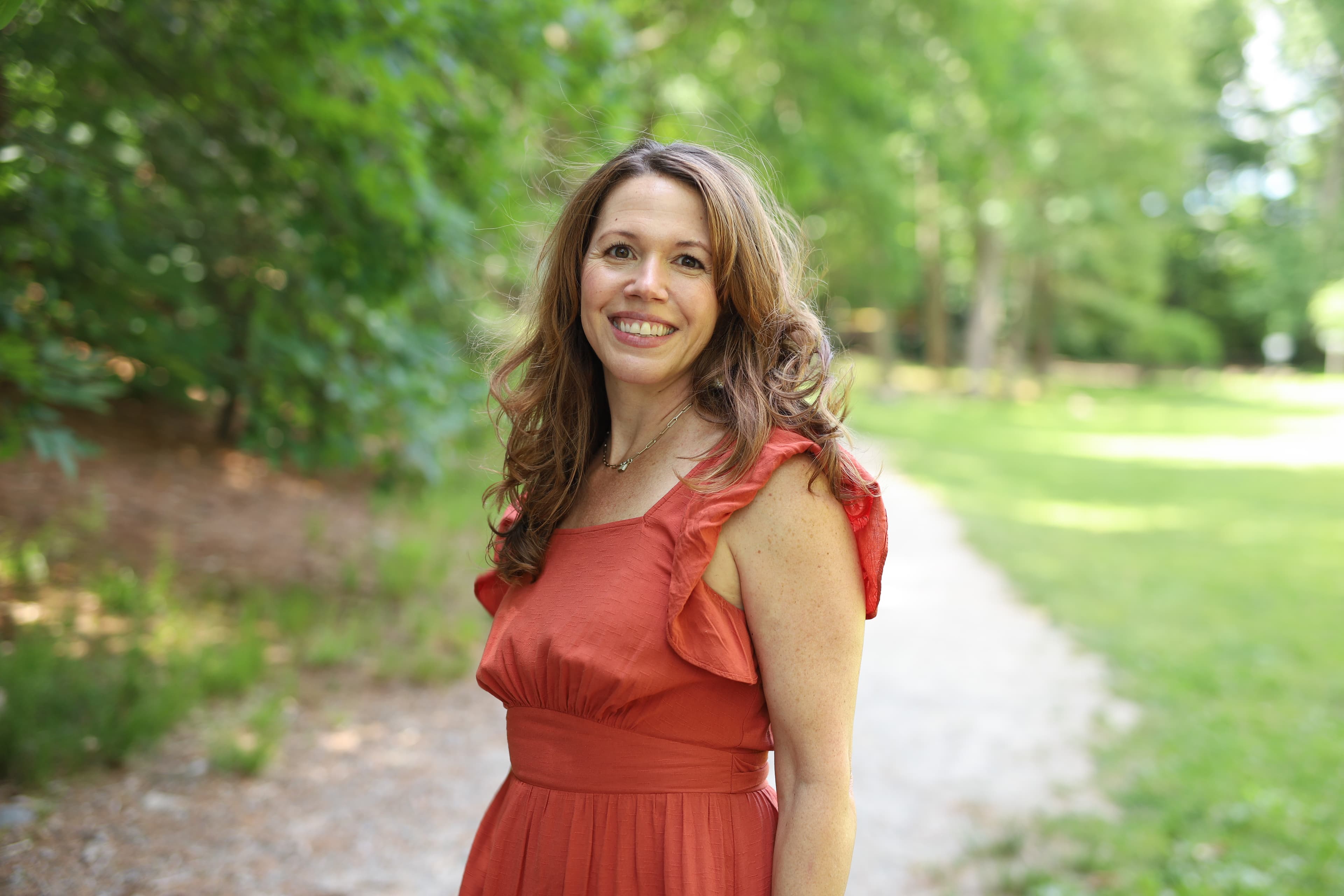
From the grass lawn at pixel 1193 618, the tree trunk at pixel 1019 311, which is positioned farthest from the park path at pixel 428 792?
the tree trunk at pixel 1019 311

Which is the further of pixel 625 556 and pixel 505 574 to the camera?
pixel 505 574

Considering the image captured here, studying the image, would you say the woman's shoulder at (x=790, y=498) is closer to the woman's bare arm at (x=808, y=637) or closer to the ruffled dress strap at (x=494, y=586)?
the woman's bare arm at (x=808, y=637)

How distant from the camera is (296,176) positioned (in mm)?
4859

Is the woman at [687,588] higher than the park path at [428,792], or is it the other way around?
the woman at [687,588]

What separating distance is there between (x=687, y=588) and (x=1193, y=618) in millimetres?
8150

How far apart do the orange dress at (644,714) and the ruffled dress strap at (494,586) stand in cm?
27

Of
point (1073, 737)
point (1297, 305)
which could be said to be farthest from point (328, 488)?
point (1297, 305)

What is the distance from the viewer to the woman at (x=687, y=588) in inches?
65.4

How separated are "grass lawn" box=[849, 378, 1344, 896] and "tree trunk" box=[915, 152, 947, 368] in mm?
11153

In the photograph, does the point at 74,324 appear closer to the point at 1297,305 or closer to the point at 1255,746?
the point at 1255,746

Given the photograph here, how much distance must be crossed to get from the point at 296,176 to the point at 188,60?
2.14 ft

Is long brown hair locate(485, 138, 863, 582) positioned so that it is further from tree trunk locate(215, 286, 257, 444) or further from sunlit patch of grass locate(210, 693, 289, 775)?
tree trunk locate(215, 286, 257, 444)

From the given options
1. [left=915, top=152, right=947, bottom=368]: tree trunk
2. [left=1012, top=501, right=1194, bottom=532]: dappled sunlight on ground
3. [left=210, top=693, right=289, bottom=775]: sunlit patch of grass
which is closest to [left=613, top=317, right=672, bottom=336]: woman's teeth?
[left=210, top=693, right=289, bottom=775]: sunlit patch of grass

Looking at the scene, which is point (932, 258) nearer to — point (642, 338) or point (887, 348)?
point (887, 348)
